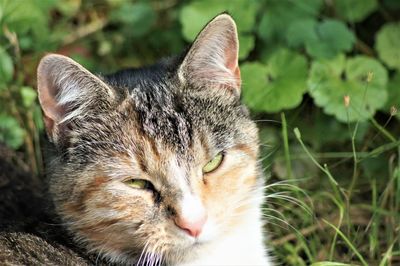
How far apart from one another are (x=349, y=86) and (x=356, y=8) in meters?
0.63

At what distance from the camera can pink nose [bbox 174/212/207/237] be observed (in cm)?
215

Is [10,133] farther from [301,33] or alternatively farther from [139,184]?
[301,33]

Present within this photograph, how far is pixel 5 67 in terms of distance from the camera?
3.47m

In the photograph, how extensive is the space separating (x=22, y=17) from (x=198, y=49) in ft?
4.74

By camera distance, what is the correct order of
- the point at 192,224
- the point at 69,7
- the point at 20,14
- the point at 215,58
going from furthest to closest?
the point at 69,7 → the point at 20,14 → the point at 215,58 → the point at 192,224

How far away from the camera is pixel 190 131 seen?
234 cm

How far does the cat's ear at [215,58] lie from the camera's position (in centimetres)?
240

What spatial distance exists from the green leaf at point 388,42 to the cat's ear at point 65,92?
1.69m

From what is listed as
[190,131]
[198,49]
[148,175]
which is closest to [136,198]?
[148,175]

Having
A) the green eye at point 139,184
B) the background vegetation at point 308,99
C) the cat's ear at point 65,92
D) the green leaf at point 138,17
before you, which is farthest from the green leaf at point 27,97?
the green eye at point 139,184

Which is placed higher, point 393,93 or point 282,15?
point 282,15

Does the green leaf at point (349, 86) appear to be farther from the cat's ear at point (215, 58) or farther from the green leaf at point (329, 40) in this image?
the cat's ear at point (215, 58)

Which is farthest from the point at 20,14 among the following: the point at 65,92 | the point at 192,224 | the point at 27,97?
the point at 192,224

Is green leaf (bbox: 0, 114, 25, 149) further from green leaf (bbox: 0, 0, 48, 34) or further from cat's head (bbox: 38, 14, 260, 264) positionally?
cat's head (bbox: 38, 14, 260, 264)
